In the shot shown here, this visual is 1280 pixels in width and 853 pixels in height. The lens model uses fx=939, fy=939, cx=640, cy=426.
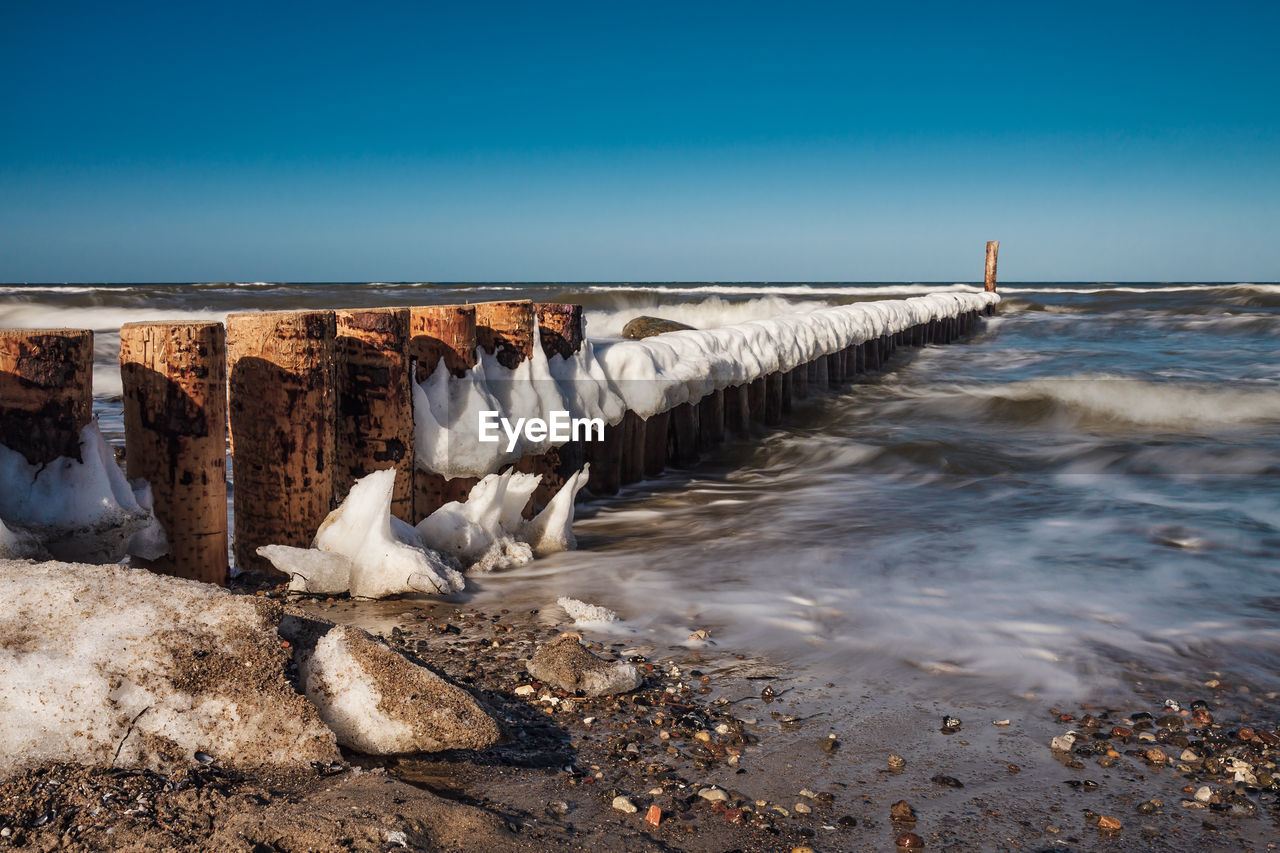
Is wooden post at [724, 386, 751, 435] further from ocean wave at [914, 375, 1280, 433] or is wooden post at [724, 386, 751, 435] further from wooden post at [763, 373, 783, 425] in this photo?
ocean wave at [914, 375, 1280, 433]

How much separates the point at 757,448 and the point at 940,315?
36.9 feet

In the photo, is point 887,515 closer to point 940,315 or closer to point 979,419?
point 979,419

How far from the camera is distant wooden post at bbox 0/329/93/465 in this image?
2.41m

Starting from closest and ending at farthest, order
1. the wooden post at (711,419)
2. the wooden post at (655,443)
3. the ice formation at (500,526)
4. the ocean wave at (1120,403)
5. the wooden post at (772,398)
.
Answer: the ice formation at (500,526) < the wooden post at (655,443) < the wooden post at (711,419) < the wooden post at (772,398) < the ocean wave at (1120,403)

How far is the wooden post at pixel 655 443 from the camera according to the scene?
5.84 meters

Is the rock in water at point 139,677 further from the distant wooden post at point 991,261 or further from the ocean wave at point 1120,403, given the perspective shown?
the distant wooden post at point 991,261

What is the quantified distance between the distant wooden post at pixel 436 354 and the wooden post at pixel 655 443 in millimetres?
2093

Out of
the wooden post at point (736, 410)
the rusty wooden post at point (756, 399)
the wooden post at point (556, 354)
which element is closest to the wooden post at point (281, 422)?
the wooden post at point (556, 354)

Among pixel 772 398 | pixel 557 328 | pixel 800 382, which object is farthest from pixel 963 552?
pixel 800 382

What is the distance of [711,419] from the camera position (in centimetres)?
682

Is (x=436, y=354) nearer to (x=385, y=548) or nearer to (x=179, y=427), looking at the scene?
(x=385, y=548)

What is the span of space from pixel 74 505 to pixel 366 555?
89cm

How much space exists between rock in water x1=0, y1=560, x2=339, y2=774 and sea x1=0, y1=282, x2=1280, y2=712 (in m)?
1.27

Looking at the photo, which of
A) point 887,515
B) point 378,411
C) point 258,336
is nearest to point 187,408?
point 258,336
